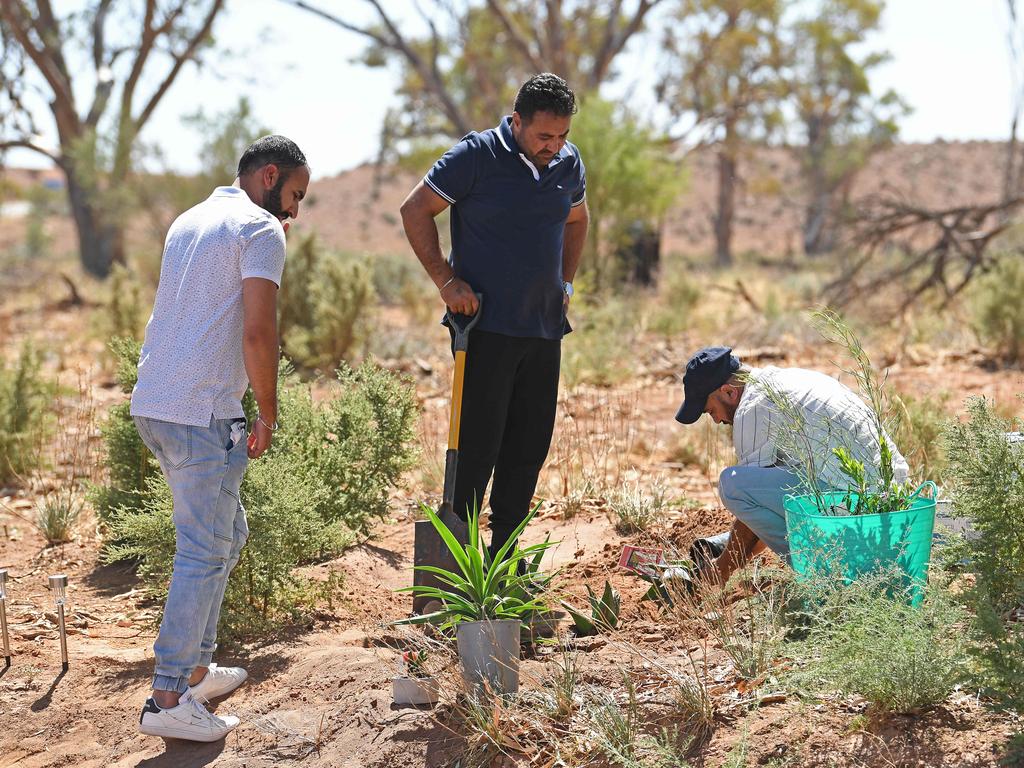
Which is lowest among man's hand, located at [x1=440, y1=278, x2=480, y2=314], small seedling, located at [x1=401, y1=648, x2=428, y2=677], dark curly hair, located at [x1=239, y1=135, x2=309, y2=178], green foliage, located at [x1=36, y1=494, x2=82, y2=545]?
green foliage, located at [x1=36, y1=494, x2=82, y2=545]

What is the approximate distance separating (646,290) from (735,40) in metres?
12.8

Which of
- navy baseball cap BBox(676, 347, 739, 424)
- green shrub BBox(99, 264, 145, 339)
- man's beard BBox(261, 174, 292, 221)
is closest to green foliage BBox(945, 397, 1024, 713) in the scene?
navy baseball cap BBox(676, 347, 739, 424)

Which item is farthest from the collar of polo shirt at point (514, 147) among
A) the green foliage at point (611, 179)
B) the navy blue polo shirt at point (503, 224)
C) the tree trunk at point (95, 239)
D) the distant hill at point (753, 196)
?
the distant hill at point (753, 196)

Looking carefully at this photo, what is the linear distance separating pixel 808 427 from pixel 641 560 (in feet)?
2.91

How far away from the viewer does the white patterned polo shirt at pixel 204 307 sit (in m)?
3.38

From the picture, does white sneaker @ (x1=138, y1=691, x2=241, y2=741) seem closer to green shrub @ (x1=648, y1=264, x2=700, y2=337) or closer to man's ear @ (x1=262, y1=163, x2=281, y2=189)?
man's ear @ (x1=262, y1=163, x2=281, y2=189)

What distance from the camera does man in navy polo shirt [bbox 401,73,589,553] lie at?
393cm

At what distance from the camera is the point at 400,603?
4758 mm

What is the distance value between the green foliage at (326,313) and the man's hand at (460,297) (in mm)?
6293

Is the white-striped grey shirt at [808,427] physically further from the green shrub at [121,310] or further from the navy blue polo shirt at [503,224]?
the green shrub at [121,310]

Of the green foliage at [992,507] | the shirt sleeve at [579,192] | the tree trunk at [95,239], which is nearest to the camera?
the green foliage at [992,507]

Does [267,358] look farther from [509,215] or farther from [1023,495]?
A: [1023,495]

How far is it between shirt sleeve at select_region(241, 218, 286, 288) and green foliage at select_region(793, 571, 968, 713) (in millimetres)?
1841

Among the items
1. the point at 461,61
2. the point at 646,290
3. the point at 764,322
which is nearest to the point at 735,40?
the point at 461,61
